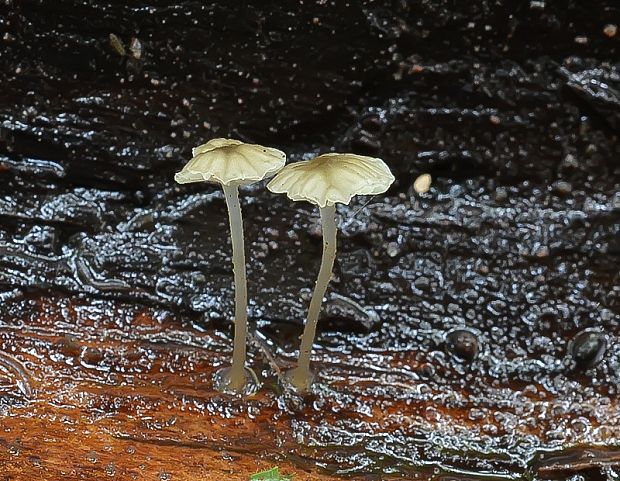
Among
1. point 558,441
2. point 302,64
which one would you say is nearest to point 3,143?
point 302,64

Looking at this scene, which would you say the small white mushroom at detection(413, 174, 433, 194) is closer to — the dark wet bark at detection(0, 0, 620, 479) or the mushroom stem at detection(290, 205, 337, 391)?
the dark wet bark at detection(0, 0, 620, 479)

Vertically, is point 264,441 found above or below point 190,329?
below

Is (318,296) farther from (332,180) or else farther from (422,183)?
(422,183)

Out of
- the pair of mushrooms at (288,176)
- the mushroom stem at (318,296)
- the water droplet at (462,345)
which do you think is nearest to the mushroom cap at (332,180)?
the pair of mushrooms at (288,176)

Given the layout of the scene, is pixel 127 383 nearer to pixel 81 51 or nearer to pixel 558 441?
pixel 81 51

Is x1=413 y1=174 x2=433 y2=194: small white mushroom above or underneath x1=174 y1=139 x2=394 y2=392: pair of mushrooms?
above

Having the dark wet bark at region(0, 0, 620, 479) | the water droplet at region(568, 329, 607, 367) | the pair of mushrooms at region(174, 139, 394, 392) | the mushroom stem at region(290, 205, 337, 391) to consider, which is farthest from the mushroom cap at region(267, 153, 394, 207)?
the water droplet at region(568, 329, 607, 367)
